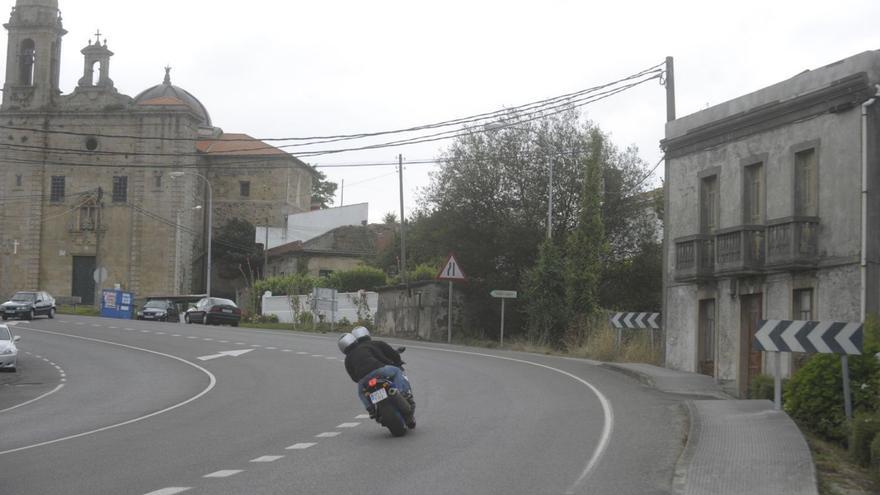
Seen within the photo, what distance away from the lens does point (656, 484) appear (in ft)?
38.4

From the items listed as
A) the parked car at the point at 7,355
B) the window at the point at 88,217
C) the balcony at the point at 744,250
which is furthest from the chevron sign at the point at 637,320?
the window at the point at 88,217

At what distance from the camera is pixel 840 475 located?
13008mm

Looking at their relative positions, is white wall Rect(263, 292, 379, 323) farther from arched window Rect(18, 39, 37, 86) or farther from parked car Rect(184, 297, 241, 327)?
arched window Rect(18, 39, 37, 86)

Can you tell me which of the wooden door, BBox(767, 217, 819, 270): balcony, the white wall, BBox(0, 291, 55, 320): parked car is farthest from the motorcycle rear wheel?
BBox(0, 291, 55, 320): parked car

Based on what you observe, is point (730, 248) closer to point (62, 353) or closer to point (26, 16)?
point (62, 353)

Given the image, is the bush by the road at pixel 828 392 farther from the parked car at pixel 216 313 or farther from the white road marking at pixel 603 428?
the parked car at pixel 216 313

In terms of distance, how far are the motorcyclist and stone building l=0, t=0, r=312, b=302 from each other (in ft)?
230

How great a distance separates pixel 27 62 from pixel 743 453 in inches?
3260

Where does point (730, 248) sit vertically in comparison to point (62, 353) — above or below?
above

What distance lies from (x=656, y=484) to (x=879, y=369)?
28.7 feet

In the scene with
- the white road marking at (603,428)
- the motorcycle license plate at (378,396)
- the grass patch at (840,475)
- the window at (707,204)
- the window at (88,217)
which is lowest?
the grass patch at (840,475)

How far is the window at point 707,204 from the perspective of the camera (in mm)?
31906

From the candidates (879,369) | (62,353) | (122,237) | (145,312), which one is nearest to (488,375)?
(879,369)

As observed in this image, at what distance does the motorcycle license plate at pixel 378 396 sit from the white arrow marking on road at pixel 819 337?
19.3 feet
